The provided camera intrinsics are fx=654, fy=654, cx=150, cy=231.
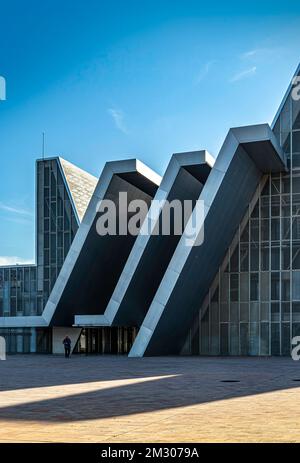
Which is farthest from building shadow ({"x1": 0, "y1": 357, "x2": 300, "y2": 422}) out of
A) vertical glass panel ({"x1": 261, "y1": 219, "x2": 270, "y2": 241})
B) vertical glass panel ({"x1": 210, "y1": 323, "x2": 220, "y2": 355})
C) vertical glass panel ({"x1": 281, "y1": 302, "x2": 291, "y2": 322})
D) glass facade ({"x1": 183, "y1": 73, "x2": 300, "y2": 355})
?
vertical glass panel ({"x1": 261, "y1": 219, "x2": 270, "y2": 241})

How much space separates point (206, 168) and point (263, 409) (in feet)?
68.6

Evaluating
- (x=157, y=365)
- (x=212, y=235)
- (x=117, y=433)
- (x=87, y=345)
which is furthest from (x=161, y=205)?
(x=117, y=433)

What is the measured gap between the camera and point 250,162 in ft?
106

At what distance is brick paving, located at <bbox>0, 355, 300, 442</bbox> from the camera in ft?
30.8

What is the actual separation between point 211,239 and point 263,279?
15.4 feet

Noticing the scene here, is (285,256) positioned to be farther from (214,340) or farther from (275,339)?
(214,340)

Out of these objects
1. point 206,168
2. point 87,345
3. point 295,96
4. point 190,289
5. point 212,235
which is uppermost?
point 295,96

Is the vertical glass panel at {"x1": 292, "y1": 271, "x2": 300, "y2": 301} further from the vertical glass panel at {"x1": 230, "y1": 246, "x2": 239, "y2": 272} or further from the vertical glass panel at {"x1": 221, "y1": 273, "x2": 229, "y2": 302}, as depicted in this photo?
the vertical glass panel at {"x1": 221, "y1": 273, "x2": 229, "y2": 302}

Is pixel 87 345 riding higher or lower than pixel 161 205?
lower

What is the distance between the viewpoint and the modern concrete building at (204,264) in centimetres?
3058

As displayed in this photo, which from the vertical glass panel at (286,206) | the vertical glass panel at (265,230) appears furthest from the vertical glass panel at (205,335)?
the vertical glass panel at (286,206)

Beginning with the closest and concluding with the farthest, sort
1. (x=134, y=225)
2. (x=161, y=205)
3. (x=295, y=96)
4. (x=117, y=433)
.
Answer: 1. (x=117, y=433)
2. (x=161, y=205)
3. (x=295, y=96)
4. (x=134, y=225)

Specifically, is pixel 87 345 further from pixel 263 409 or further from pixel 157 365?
pixel 263 409

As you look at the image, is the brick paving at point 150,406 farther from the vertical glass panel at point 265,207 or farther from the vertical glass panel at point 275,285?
the vertical glass panel at point 265,207
